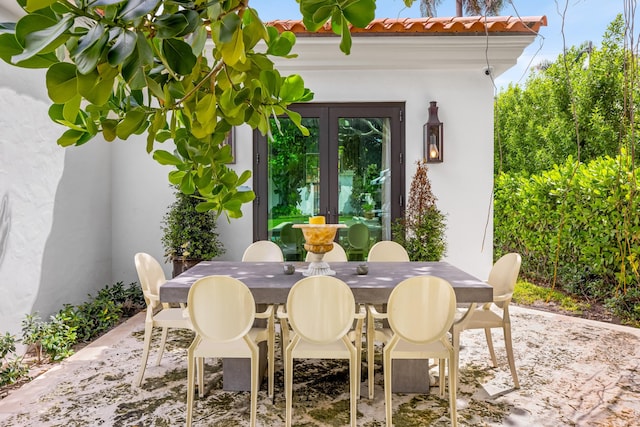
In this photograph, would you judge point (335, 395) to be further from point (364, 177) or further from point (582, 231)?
point (582, 231)

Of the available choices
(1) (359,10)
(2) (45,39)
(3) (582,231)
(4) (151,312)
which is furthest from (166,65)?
(3) (582,231)

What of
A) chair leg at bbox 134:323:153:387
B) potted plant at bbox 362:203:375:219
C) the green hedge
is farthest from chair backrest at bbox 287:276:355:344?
potted plant at bbox 362:203:375:219

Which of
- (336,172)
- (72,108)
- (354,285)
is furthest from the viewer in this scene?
(336,172)

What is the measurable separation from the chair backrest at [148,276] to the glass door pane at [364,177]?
2629 mm

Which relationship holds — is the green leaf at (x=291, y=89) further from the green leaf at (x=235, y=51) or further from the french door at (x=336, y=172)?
the french door at (x=336, y=172)

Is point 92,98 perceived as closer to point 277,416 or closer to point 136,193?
point 277,416

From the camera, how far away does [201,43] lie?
0.45 m

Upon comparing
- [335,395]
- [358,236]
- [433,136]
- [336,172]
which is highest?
[433,136]

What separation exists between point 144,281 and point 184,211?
6.10ft

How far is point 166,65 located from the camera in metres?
0.46

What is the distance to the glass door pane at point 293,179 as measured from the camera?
5.50m

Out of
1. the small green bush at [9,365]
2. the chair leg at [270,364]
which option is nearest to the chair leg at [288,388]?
the chair leg at [270,364]

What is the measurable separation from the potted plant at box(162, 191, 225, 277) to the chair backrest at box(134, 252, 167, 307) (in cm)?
150

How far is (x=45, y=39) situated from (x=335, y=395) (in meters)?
3.07
